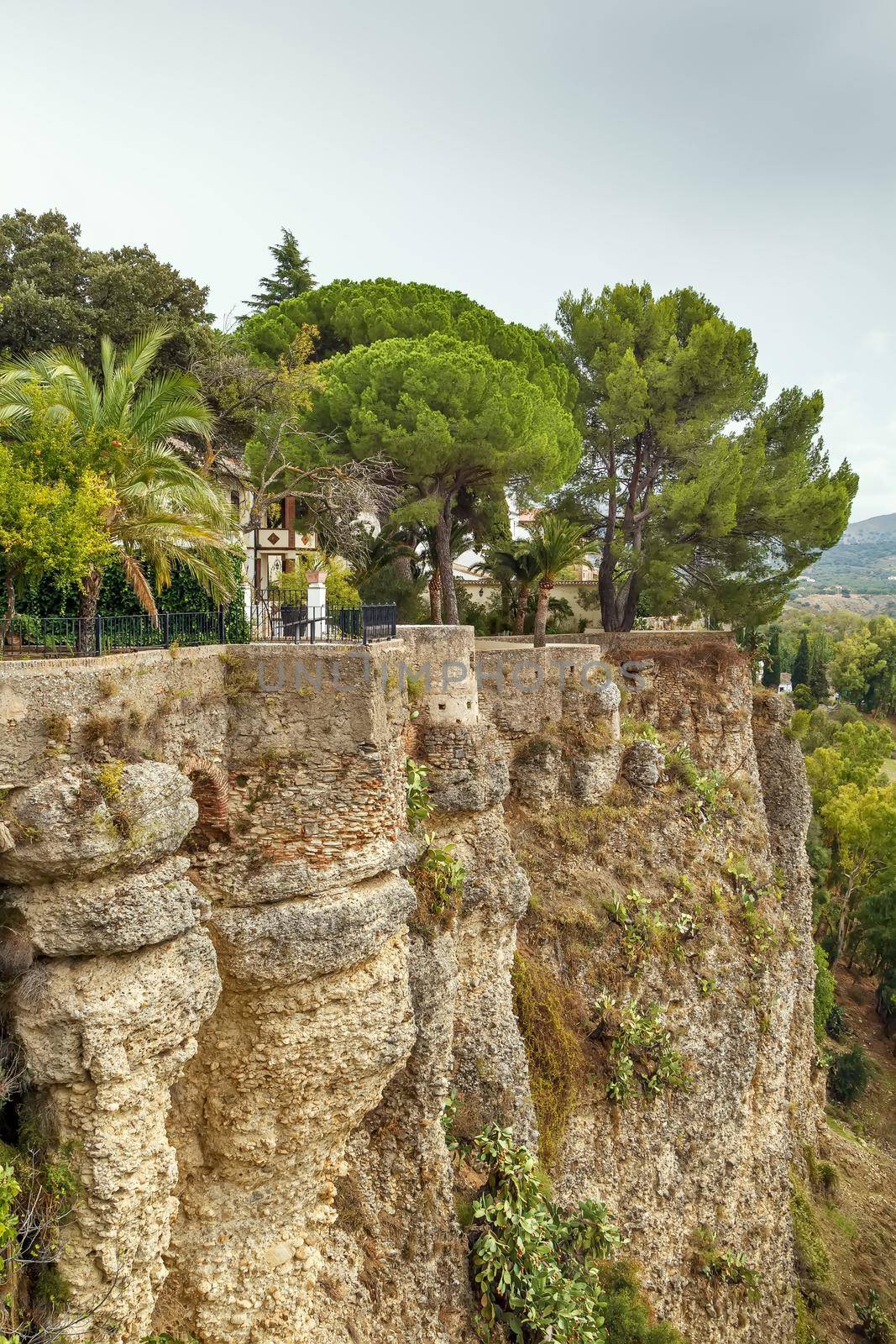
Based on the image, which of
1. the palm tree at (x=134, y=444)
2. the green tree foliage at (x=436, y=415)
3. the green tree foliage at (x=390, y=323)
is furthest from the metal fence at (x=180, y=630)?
the green tree foliage at (x=390, y=323)

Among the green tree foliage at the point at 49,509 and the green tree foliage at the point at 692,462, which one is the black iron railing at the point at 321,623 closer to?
the green tree foliage at the point at 49,509

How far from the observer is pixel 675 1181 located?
53.5ft

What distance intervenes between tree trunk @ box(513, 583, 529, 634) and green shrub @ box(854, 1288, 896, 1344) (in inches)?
761

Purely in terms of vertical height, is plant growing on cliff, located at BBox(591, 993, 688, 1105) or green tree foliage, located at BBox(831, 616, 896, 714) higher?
green tree foliage, located at BBox(831, 616, 896, 714)

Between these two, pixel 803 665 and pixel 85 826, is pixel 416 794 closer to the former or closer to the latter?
pixel 85 826

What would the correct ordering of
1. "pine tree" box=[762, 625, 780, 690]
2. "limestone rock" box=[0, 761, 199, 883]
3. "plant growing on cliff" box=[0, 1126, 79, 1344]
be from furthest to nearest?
"pine tree" box=[762, 625, 780, 690] → "limestone rock" box=[0, 761, 199, 883] → "plant growing on cliff" box=[0, 1126, 79, 1344]

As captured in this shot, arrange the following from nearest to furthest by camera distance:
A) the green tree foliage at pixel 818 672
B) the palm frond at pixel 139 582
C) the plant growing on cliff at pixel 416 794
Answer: the palm frond at pixel 139 582
the plant growing on cliff at pixel 416 794
the green tree foliage at pixel 818 672

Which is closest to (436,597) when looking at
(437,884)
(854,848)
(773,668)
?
(437,884)

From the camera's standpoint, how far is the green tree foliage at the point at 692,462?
70.1ft

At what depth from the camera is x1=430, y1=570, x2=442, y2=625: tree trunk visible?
18.8 meters

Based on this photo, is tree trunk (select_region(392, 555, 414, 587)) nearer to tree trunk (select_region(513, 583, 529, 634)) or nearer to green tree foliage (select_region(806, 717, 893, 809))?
tree trunk (select_region(513, 583, 529, 634))

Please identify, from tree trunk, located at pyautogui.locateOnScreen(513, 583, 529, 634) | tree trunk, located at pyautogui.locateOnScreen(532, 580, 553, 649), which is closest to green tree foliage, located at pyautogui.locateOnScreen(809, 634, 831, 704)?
tree trunk, located at pyautogui.locateOnScreen(513, 583, 529, 634)

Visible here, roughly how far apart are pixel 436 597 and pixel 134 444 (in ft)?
35.2

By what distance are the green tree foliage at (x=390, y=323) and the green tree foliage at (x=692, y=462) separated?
2656 millimetres
